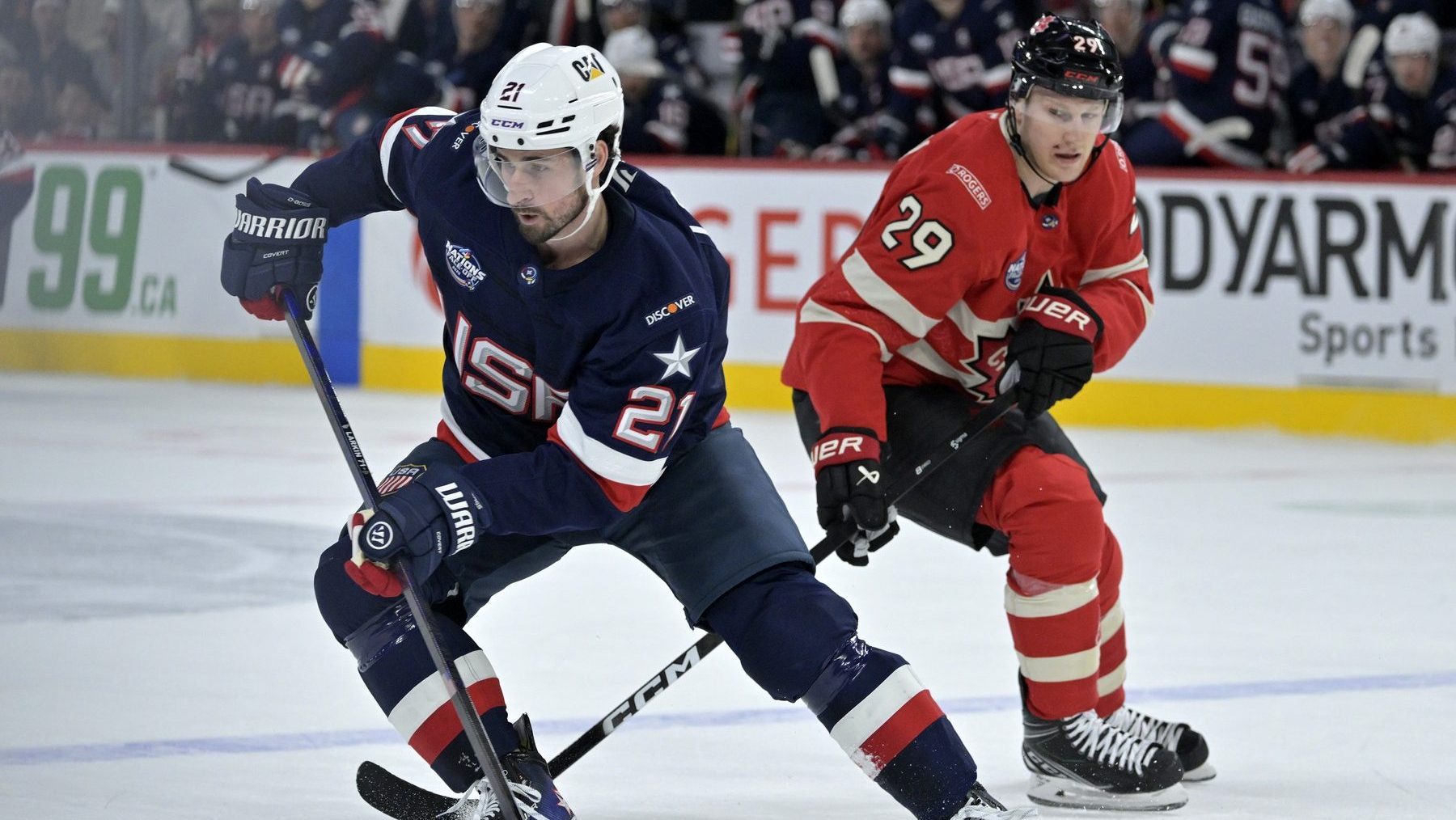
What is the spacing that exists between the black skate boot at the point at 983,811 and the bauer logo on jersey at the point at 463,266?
2.96ft

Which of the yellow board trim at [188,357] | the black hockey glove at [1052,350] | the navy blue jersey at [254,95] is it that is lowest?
the yellow board trim at [188,357]

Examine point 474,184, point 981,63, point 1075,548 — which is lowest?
point 981,63

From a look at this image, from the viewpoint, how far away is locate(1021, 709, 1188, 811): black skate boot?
3.18 meters

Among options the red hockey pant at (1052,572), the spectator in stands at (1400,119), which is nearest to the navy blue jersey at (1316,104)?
the spectator in stands at (1400,119)

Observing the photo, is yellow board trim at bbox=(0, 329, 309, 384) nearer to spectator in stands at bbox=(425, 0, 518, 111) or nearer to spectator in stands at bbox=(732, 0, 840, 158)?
spectator in stands at bbox=(425, 0, 518, 111)

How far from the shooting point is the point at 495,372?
2.91m

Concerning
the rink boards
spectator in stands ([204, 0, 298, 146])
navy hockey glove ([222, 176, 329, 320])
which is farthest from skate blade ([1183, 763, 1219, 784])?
spectator in stands ([204, 0, 298, 146])

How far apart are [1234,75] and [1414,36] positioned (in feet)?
2.14

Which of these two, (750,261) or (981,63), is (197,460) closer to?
(750,261)

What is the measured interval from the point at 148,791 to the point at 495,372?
2.49 ft

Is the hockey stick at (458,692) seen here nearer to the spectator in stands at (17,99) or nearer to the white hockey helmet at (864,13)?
the spectator in stands at (17,99)

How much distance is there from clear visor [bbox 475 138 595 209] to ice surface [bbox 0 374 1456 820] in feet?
2.91

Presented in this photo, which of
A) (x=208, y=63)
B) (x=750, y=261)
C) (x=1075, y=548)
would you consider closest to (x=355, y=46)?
(x=208, y=63)

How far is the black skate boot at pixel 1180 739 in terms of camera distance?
10.8 ft
